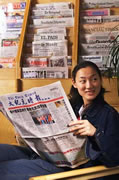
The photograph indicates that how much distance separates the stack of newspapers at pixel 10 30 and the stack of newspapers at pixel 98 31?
1.99 feet

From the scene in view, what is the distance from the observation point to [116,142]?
41.9 inches

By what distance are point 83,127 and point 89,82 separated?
0.25 m

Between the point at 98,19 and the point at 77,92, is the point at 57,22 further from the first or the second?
the point at 77,92

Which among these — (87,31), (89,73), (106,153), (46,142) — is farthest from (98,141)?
(87,31)

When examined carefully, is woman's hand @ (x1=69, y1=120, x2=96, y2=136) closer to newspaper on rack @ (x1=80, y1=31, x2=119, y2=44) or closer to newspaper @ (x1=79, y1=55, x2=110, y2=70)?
newspaper @ (x1=79, y1=55, x2=110, y2=70)

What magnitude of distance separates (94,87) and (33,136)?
0.37m

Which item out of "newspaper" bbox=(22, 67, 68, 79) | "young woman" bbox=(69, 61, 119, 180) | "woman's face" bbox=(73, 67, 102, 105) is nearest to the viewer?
"young woman" bbox=(69, 61, 119, 180)

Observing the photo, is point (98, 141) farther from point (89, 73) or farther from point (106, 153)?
point (89, 73)

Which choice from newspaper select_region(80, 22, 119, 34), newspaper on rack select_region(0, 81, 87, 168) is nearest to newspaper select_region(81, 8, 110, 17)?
newspaper select_region(80, 22, 119, 34)

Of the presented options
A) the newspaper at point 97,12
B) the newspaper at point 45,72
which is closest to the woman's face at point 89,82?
the newspaper at point 45,72

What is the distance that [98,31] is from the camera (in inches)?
92.7

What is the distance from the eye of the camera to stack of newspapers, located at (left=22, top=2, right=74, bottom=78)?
2234 mm

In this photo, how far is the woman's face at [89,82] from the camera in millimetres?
1247

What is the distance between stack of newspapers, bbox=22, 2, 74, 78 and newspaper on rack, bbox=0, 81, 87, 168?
111 cm
